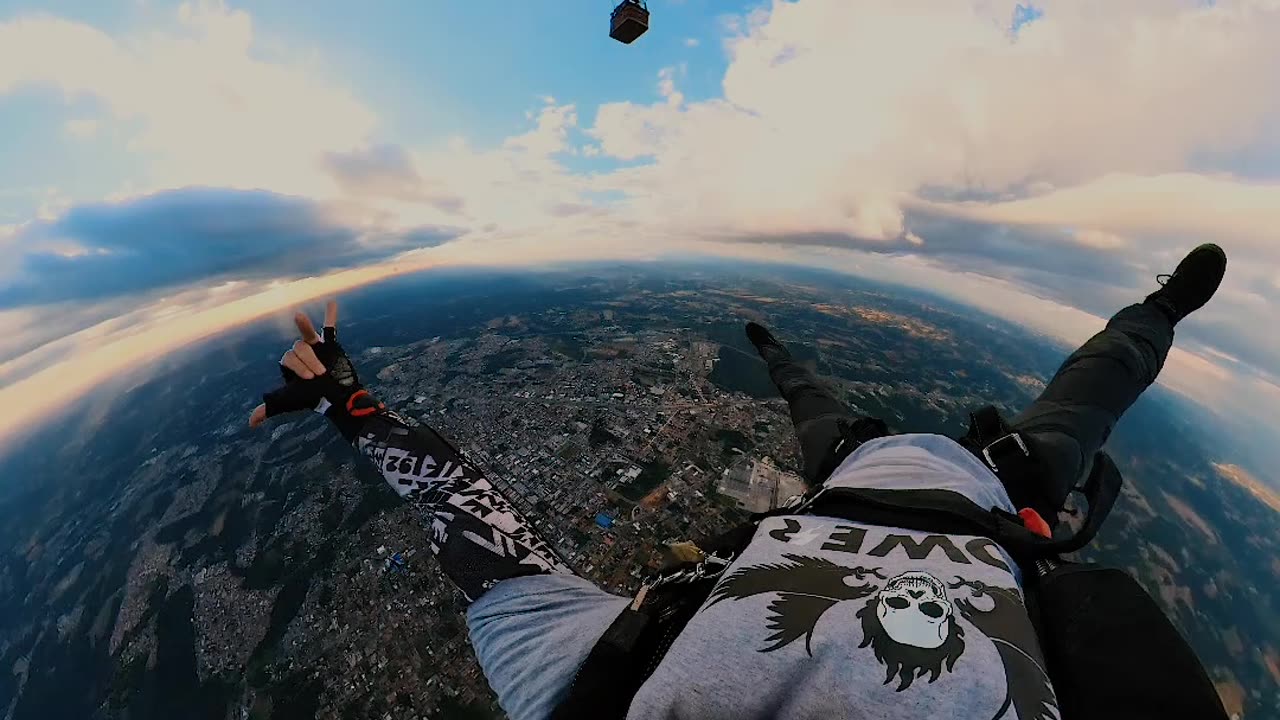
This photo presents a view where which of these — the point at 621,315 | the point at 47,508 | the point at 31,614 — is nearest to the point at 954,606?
the point at 31,614

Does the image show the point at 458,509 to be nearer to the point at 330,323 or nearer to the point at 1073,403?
the point at 330,323

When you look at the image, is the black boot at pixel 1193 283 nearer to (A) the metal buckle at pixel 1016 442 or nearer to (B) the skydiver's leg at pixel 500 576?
(A) the metal buckle at pixel 1016 442

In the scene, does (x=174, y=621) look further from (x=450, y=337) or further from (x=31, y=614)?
(x=450, y=337)

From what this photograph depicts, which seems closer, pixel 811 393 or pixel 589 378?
pixel 811 393

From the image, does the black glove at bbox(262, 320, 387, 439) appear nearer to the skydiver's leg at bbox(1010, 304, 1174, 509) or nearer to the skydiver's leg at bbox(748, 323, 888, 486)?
the skydiver's leg at bbox(748, 323, 888, 486)

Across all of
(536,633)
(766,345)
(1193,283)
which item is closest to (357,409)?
(536,633)

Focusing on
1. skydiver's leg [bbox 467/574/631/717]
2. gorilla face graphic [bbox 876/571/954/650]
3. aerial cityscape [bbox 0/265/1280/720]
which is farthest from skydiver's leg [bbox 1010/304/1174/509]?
aerial cityscape [bbox 0/265/1280/720]
